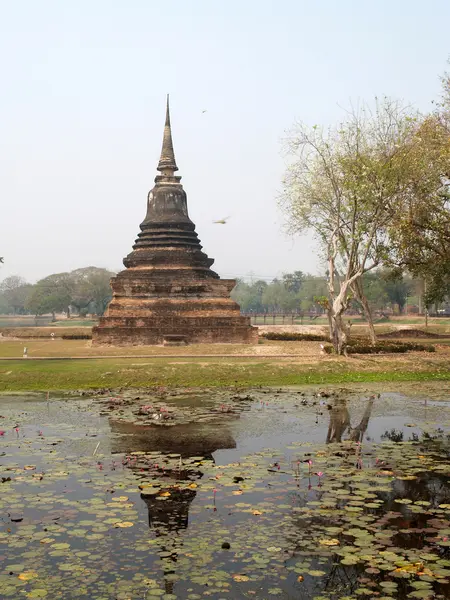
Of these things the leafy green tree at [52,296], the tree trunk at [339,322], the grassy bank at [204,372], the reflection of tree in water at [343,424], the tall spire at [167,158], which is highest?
the tall spire at [167,158]

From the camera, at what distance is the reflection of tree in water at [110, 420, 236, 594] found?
904 centimetres

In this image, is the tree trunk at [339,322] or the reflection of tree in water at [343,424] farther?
the tree trunk at [339,322]

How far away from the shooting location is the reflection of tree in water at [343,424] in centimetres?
1559

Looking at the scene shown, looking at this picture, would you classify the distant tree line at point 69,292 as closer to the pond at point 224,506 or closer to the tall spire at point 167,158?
the tall spire at point 167,158

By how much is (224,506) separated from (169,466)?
254 cm

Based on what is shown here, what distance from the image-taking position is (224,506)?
404 inches

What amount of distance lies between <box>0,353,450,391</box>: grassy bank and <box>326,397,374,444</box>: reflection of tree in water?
5.48 metres

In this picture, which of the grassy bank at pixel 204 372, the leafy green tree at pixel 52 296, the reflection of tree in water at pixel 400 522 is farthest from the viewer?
the leafy green tree at pixel 52 296

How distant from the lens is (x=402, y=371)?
27453mm

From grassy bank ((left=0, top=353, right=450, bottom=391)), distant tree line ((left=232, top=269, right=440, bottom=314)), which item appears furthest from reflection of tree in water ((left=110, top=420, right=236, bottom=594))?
distant tree line ((left=232, top=269, right=440, bottom=314))

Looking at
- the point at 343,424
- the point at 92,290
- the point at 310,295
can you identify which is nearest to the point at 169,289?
the point at 343,424

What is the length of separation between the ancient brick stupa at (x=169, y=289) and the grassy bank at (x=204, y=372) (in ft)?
34.1

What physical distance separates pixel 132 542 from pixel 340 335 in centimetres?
2319

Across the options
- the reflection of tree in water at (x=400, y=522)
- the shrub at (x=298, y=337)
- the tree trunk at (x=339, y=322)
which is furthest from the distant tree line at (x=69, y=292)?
the reflection of tree in water at (x=400, y=522)
